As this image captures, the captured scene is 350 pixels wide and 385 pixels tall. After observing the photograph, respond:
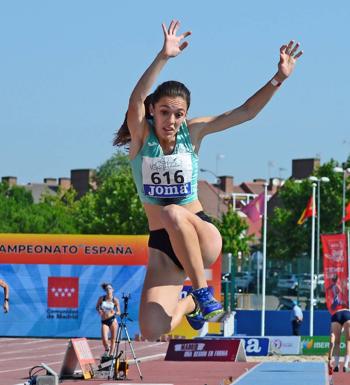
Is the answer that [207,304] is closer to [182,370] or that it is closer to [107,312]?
[182,370]

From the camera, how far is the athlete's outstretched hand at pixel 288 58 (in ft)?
32.5

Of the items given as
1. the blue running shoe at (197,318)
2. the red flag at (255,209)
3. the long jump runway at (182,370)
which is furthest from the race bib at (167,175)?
the red flag at (255,209)

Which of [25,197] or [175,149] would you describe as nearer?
[175,149]

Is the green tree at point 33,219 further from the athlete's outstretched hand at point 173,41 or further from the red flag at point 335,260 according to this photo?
the athlete's outstretched hand at point 173,41

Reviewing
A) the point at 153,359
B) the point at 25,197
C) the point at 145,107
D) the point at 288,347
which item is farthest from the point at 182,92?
the point at 25,197

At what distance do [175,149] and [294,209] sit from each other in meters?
77.3

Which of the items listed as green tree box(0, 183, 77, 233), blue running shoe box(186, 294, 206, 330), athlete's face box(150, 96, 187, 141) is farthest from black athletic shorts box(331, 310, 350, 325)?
green tree box(0, 183, 77, 233)

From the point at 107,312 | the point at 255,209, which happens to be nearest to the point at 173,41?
the point at 107,312

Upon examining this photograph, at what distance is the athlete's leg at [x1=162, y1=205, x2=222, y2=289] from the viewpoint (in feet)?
30.7

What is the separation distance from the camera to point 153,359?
30.0 metres

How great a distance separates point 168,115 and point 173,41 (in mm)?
561

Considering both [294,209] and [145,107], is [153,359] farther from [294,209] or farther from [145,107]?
[294,209]

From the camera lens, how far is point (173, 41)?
9.29 meters

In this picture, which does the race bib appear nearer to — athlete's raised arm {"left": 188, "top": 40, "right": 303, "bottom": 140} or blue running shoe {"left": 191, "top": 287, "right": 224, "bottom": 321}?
athlete's raised arm {"left": 188, "top": 40, "right": 303, "bottom": 140}
